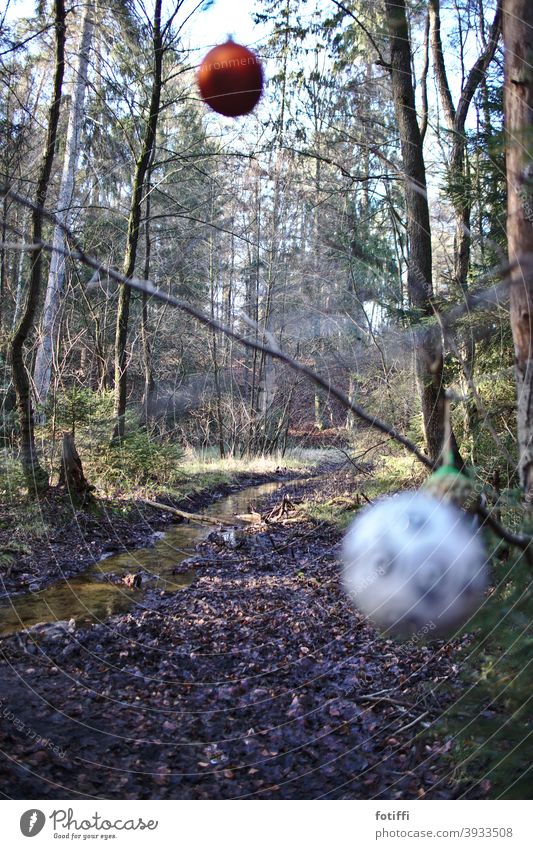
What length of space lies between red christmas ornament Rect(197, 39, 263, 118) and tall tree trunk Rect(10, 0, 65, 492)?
102 cm

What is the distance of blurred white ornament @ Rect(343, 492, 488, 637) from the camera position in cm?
65

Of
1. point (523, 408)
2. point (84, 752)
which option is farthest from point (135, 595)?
point (523, 408)

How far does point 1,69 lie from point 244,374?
297 centimetres

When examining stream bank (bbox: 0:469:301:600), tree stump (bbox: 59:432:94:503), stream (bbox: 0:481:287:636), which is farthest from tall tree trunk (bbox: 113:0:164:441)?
stream (bbox: 0:481:287:636)

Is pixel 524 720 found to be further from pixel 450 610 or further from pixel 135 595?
pixel 135 595

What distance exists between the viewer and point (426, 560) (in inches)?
27.0

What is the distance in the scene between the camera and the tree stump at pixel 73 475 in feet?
12.9

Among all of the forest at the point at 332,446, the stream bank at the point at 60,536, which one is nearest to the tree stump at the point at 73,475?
the stream bank at the point at 60,536

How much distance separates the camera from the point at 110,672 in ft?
5.50

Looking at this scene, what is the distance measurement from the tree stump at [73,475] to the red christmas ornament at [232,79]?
3.15m

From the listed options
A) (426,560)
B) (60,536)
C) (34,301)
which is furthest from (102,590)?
(426,560)

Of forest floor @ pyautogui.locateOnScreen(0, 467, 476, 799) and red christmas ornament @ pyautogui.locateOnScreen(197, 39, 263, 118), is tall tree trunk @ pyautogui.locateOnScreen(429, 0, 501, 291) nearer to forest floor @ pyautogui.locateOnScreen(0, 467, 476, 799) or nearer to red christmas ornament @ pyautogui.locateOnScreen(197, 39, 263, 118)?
red christmas ornament @ pyautogui.locateOnScreen(197, 39, 263, 118)

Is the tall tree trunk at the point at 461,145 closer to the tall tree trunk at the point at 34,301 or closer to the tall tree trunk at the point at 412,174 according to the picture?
the tall tree trunk at the point at 412,174

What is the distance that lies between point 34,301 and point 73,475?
129 cm
